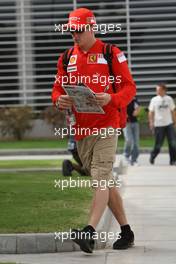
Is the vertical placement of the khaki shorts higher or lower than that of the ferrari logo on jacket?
lower

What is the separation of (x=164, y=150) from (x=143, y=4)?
9838 mm

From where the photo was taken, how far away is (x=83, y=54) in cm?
836

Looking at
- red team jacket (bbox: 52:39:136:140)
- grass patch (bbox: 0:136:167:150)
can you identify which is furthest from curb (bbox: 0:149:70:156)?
red team jacket (bbox: 52:39:136:140)

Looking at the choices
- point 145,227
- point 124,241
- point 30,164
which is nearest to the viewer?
point 124,241

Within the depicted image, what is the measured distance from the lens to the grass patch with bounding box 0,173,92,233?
923cm

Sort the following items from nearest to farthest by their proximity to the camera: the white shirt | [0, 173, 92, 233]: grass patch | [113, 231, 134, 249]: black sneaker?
[113, 231, 134, 249]: black sneaker, [0, 173, 92, 233]: grass patch, the white shirt

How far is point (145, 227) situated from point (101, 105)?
232cm

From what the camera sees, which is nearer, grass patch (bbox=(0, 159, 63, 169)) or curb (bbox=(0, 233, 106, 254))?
curb (bbox=(0, 233, 106, 254))

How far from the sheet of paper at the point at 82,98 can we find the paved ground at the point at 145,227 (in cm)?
129

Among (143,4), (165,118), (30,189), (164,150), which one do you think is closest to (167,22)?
(143,4)

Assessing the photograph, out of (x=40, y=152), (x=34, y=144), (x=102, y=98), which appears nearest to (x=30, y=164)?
(x=40, y=152)

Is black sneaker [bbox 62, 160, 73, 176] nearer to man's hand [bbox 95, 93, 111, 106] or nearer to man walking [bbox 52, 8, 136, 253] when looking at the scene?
man walking [bbox 52, 8, 136, 253]

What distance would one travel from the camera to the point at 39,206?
422 inches

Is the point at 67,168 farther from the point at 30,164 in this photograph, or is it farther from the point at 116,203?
the point at 116,203
